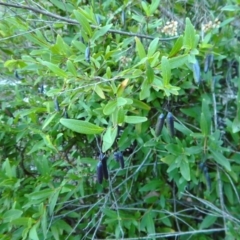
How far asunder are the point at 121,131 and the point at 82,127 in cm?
41

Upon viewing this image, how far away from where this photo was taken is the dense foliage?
1.68 metres

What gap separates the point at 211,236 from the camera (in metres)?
2.02

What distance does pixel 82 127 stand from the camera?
1.43 metres

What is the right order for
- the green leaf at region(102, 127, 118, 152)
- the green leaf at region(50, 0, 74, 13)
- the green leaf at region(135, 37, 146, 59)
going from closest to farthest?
the green leaf at region(102, 127, 118, 152) → the green leaf at region(135, 37, 146, 59) → the green leaf at region(50, 0, 74, 13)

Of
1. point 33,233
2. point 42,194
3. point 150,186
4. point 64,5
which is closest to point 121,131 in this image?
point 150,186

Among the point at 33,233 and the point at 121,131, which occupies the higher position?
the point at 121,131

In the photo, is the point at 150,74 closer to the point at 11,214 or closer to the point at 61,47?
the point at 61,47

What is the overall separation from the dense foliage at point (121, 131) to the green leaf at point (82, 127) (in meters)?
0.09

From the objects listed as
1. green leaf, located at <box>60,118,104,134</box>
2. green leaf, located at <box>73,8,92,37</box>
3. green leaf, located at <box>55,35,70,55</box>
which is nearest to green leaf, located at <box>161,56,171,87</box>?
green leaf, located at <box>60,118,104,134</box>

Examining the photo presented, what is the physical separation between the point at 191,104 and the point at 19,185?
2.64 feet

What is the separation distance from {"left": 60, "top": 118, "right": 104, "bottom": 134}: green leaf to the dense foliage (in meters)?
0.09

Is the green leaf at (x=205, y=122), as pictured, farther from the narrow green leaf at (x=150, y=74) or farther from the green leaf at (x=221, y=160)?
the narrow green leaf at (x=150, y=74)

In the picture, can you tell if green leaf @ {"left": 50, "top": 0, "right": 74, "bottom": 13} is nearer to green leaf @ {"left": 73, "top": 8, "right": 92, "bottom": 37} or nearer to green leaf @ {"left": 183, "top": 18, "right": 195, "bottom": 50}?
green leaf @ {"left": 73, "top": 8, "right": 92, "bottom": 37}

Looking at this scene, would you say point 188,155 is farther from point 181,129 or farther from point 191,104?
point 191,104
